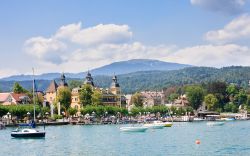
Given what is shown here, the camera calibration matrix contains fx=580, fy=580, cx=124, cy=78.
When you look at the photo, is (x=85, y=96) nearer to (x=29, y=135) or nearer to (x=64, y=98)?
(x=64, y=98)

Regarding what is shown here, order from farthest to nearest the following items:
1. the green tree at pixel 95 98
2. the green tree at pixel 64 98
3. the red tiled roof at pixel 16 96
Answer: the green tree at pixel 95 98 → the red tiled roof at pixel 16 96 → the green tree at pixel 64 98

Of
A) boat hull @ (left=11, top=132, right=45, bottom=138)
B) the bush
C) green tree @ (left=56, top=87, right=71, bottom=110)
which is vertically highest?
green tree @ (left=56, top=87, right=71, bottom=110)

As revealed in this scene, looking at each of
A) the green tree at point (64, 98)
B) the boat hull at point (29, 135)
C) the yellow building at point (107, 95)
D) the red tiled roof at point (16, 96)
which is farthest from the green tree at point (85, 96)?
the boat hull at point (29, 135)

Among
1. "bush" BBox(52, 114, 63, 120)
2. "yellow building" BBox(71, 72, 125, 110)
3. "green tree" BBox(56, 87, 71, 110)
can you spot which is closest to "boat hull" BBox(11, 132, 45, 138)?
"bush" BBox(52, 114, 63, 120)

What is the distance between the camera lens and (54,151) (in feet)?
182

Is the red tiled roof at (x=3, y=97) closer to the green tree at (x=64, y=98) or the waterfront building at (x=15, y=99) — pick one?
the waterfront building at (x=15, y=99)

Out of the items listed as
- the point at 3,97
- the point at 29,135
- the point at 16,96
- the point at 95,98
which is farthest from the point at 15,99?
the point at 29,135

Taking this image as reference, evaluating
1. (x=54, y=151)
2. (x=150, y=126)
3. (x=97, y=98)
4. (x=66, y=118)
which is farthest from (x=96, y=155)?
(x=97, y=98)

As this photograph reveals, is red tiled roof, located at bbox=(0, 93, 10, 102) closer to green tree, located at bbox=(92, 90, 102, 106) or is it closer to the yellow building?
the yellow building

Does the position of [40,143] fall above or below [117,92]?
below

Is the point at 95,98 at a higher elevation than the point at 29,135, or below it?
higher

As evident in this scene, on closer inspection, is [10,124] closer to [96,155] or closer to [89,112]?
[89,112]

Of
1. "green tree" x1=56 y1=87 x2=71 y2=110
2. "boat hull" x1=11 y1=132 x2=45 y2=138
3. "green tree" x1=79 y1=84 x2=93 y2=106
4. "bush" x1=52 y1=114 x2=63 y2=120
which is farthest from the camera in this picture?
"green tree" x1=79 y1=84 x2=93 y2=106

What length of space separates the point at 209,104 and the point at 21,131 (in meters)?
132
